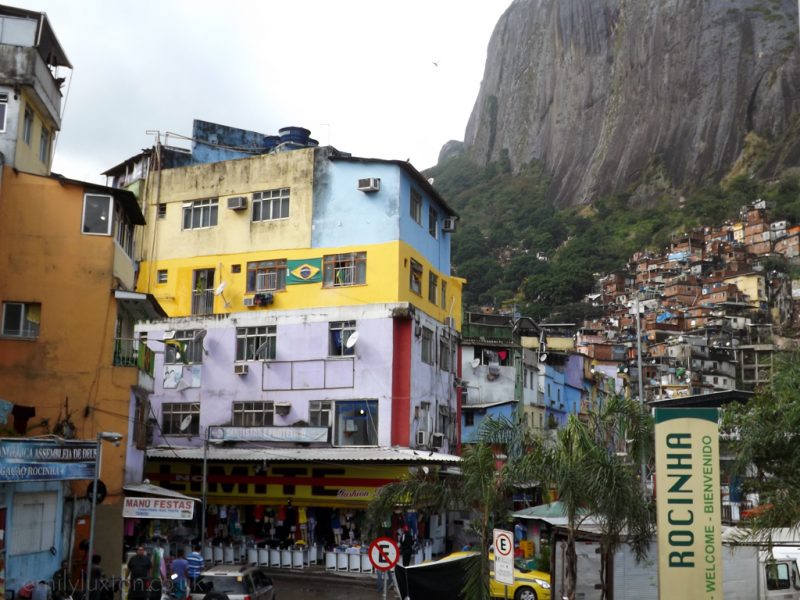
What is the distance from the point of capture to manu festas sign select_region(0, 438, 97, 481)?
1769 centimetres

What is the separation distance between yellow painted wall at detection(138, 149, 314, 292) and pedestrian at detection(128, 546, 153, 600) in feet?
54.2

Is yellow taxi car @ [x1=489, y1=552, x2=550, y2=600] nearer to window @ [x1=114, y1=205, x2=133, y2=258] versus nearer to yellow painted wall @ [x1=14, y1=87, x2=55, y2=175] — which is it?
window @ [x1=114, y1=205, x2=133, y2=258]

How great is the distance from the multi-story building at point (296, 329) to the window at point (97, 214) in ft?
23.4

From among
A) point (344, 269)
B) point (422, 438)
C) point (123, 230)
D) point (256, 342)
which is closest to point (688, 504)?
point (123, 230)

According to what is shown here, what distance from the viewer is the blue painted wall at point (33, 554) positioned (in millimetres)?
18828

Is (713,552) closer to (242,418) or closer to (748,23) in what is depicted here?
(242,418)

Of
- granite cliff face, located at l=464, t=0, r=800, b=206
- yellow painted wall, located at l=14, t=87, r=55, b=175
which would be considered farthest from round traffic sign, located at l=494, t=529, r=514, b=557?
granite cliff face, located at l=464, t=0, r=800, b=206

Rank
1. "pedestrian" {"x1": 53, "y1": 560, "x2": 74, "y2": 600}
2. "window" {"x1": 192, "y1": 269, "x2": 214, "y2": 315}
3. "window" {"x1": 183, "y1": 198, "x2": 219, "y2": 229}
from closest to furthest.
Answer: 1. "pedestrian" {"x1": 53, "y1": 560, "x2": 74, "y2": 600}
2. "window" {"x1": 192, "y1": 269, "x2": 214, "y2": 315}
3. "window" {"x1": 183, "y1": 198, "x2": 219, "y2": 229}

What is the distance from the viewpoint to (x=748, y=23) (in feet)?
437

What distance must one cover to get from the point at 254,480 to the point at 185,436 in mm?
4410

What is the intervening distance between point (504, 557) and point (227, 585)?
6002mm

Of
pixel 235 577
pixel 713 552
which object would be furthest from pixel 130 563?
pixel 713 552

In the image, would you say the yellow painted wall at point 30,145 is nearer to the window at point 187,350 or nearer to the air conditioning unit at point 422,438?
the window at point 187,350

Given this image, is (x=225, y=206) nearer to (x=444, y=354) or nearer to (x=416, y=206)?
(x=416, y=206)
